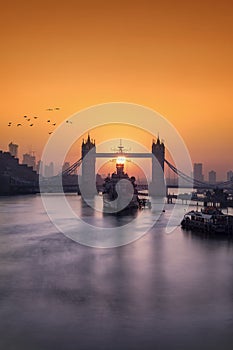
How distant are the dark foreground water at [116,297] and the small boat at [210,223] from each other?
7.16 m

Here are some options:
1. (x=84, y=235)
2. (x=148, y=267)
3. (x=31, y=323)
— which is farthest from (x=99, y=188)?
(x=31, y=323)

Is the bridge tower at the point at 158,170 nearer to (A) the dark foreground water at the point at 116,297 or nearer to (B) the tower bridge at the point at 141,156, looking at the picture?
(B) the tower bridge at the point at 141,156

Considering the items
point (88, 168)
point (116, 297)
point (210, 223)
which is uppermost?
point (88, 168)

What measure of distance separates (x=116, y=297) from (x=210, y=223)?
25.3 meters

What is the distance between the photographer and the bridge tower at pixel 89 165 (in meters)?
157

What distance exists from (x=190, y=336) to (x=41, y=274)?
37.7 ft

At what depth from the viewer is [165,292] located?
2159 cm

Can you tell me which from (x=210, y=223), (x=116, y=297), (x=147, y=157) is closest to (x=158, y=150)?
(x=147, y=157)

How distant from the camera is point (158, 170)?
152875mm

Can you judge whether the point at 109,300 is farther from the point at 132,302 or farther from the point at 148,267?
the point at 148,267

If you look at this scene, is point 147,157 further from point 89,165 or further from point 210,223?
point 210,223

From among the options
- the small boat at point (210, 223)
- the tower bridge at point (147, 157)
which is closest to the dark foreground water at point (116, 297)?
the small boat at point (210, 223)

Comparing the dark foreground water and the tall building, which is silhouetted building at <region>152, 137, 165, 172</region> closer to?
the tall building

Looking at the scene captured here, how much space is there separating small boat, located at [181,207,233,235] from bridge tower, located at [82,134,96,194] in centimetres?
10207
